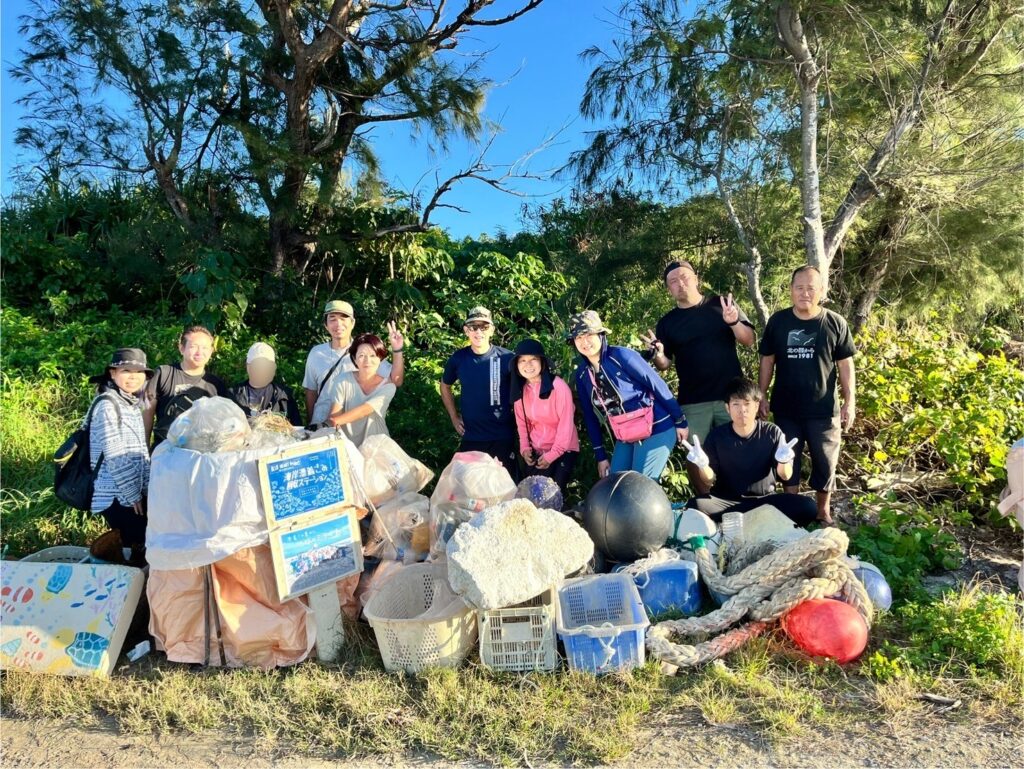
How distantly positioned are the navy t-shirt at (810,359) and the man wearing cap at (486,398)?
1827 millimetres

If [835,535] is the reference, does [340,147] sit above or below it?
above

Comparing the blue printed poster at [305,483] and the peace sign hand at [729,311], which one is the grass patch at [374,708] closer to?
the blue printed poster at [305,483]

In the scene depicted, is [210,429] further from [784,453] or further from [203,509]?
[784,453]

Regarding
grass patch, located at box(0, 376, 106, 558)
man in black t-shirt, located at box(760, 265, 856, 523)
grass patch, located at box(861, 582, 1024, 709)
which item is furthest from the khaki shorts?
grass patch, located at box(0, 376, 106, 558)

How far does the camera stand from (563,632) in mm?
3436

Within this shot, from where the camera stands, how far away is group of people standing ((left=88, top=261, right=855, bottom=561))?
173 inches

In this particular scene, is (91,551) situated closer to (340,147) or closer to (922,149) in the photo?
(340,147)

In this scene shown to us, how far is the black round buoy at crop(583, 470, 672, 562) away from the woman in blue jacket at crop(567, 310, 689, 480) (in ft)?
1.63

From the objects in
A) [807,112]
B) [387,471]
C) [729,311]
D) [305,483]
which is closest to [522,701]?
[305,483]

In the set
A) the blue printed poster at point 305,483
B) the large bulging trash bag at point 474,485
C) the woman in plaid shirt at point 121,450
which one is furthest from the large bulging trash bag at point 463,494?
the woman in plaid shirt at point 121,450

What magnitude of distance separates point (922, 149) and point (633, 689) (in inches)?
206

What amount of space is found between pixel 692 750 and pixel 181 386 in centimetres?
358

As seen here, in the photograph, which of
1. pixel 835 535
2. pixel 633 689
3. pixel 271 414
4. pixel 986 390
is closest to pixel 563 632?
pixel 633 689

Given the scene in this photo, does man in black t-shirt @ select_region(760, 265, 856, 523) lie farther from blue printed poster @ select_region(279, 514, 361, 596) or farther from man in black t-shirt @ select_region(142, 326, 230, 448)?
man in black t-shirt @ select_region(142, 326, 230, 448)
